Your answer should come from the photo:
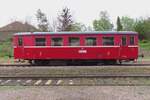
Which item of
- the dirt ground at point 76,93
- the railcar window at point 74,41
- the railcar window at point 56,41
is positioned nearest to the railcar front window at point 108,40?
the railcar window at point 74,41

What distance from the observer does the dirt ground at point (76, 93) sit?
1162 centimetres

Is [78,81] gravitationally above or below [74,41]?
below

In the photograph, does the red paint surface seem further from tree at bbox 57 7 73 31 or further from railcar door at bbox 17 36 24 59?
Result: tree at bbox 57 7 73 31

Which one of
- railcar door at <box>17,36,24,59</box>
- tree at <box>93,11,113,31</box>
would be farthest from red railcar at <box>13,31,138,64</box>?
tree at <box>93,11,113,31</box>

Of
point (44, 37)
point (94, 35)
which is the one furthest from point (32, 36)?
point (94, 35)

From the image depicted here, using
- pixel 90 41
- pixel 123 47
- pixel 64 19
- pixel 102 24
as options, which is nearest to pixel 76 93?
pixel 90 41

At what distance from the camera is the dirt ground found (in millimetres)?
11625

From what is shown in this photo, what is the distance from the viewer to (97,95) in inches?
473

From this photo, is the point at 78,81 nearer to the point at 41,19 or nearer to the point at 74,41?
the point at 74,41

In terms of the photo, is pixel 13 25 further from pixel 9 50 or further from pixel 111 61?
pixel 111 61

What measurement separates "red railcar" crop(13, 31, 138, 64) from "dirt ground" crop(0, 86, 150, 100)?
13.0 meters

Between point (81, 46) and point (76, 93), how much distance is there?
576 inches

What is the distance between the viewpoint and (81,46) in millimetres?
27078

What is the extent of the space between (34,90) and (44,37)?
46.1 feet
